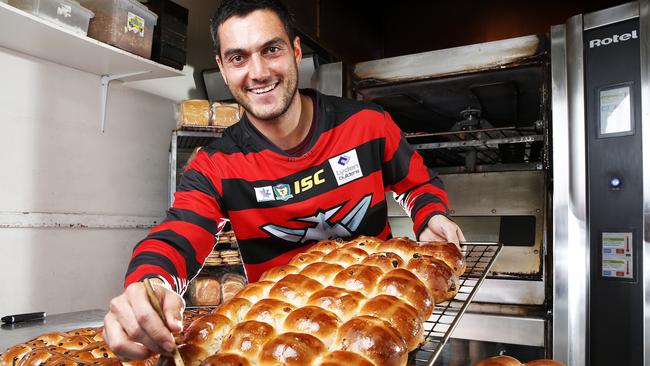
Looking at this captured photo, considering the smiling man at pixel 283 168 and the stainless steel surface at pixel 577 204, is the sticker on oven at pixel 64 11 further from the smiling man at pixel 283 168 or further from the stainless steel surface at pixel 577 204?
the stainless steel surface at pixel 577 204

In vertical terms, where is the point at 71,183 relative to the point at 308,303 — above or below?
above

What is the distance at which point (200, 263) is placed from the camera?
4.83 feet

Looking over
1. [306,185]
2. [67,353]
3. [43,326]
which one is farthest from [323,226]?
[43,326]

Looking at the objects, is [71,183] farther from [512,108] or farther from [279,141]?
[512,108]

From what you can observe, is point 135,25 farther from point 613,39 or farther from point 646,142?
point 646,142

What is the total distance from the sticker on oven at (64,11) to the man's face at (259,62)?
96cm

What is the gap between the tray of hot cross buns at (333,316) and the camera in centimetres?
88

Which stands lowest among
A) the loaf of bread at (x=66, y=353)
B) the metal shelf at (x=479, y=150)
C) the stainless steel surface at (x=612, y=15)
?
the loaf of bread at (x=66, y=353)

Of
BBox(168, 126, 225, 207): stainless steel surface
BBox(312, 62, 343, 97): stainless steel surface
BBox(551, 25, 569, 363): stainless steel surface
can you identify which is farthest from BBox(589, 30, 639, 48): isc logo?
BBox(168, 126, 225, 207): stainless steel surface

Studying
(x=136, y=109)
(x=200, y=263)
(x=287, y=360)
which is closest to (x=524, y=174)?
(x=200, y=263)

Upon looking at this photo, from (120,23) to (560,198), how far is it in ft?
7.35

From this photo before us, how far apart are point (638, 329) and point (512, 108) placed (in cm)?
137

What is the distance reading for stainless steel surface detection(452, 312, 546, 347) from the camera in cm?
223

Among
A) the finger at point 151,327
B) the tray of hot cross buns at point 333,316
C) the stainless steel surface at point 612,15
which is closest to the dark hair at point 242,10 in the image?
the tray of hot cross buns at point 333,316
